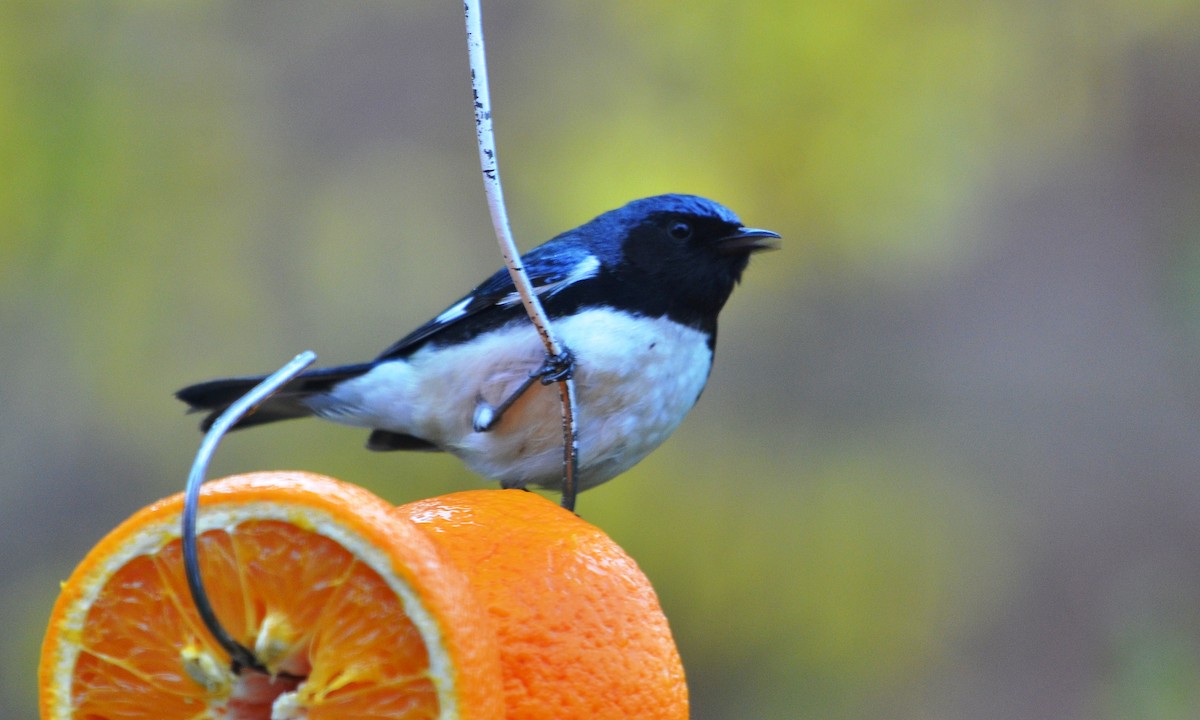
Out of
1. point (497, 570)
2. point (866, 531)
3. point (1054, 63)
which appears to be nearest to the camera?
point (497, 570)

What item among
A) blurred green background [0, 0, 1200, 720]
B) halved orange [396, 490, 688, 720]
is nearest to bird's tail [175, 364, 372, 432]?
halved orange [396, 490, 688, 720]

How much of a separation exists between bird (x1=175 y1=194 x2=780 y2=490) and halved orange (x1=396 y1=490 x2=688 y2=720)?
0.28 m

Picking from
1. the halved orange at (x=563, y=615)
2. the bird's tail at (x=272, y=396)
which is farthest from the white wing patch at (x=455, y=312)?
the halved orange at (x=563, y=615)

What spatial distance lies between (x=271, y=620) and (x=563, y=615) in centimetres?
19

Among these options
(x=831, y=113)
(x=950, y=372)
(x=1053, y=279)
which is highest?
(x=831, y=113)

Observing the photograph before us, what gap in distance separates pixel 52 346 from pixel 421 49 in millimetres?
1061

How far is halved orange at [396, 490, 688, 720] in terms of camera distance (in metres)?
0.69

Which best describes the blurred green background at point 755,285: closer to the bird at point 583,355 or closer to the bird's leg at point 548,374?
the bird at point 583,355

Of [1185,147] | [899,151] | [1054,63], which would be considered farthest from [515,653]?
[1185,147]

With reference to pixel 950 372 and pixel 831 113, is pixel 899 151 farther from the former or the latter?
pixel 950 372

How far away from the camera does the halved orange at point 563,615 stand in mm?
695

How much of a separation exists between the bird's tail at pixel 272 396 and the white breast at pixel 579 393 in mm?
154

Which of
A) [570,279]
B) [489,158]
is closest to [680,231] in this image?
[570,279]

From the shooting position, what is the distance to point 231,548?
0.63 metres
